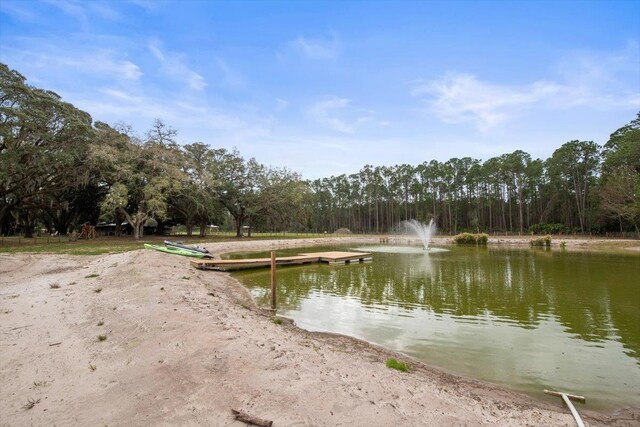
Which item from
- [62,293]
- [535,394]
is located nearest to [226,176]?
[62,293]

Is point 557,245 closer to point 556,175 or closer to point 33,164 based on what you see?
point 556,175

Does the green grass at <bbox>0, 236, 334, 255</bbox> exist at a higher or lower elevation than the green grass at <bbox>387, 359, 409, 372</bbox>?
higher

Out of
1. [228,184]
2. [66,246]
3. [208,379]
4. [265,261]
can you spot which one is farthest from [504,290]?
[228,184]

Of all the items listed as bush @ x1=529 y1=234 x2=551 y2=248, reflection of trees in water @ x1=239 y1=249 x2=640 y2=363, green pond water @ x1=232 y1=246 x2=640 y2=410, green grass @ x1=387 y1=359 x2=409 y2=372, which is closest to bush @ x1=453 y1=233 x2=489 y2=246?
bush @ x1=529 y1=234 x2=551 y2=248

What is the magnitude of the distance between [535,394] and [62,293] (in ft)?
38.4

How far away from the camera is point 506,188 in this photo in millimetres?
69562

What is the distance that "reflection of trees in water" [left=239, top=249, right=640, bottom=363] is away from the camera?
965 cm

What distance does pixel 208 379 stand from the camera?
4.64 m

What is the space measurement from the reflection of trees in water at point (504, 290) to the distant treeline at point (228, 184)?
20.7m

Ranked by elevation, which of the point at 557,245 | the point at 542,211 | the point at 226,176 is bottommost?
the point at 557,245

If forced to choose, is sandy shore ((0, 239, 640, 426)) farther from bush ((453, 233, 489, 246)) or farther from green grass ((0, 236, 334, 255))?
bush ((453, 233, 489, 246))

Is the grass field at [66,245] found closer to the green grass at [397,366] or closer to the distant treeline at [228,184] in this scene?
the distant treeline at [228,184]

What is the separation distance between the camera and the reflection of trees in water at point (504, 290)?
965cm

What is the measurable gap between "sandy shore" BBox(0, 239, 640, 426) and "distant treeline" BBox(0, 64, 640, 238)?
914 inches
